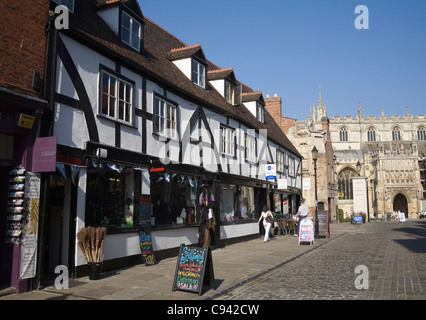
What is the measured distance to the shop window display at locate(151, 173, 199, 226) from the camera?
39.0 feet

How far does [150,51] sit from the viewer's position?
552 inches

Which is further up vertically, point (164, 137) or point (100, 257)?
point (164, 137)

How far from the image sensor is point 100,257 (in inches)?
337

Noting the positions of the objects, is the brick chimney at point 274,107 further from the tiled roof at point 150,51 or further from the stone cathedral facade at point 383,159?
the stone cathedral facade at point 383,159

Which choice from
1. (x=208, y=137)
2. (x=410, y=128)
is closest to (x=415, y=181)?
(x=410, y=128)

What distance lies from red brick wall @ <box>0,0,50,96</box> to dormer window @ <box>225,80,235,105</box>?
11.5 meters

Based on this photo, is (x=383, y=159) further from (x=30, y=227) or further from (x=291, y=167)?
(x=30, y=227)

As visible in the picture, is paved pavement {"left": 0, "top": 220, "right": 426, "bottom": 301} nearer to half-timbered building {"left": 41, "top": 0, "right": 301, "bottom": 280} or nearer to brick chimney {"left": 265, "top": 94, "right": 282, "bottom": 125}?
half-timbered building {"left": 41, "top": 0, "right": 301, "bottom": 280}

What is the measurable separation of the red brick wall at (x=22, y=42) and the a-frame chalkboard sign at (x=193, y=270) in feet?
15.5

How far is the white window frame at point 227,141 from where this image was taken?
666 inches

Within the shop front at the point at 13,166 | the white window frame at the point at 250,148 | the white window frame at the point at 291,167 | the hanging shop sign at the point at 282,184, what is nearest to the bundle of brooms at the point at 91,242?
the shop front at the point at 13,166

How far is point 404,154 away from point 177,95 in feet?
250
